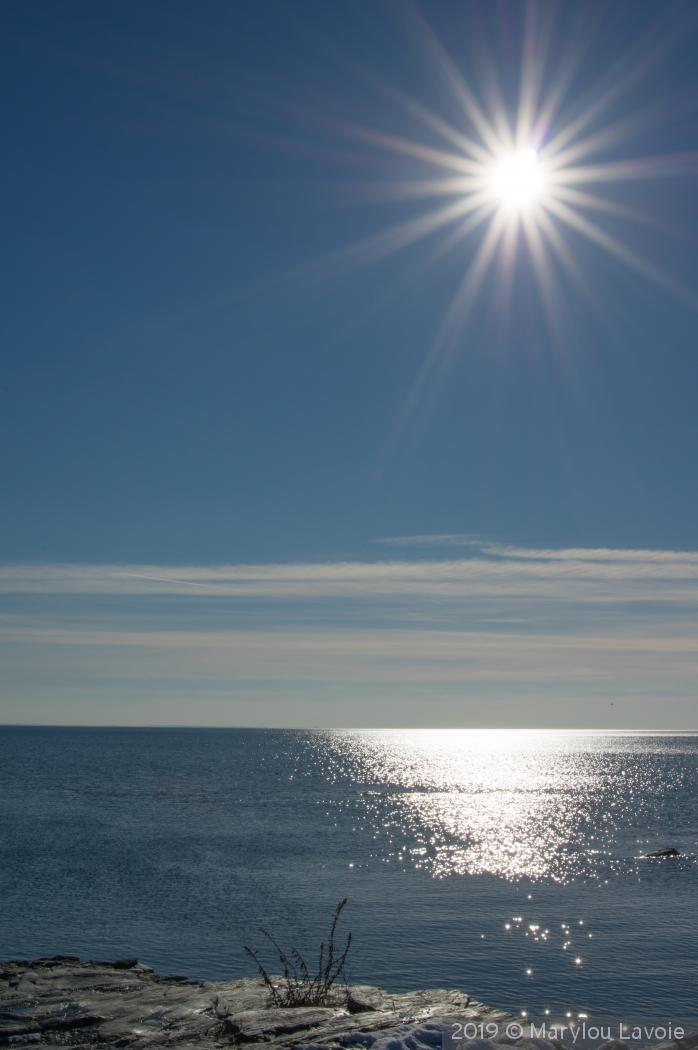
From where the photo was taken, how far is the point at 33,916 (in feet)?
108

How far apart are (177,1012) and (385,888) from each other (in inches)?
959

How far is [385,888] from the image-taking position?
1581 inches

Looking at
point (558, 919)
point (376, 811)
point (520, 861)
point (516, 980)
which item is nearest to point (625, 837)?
point (520, 861)

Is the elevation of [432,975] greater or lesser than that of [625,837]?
lesser

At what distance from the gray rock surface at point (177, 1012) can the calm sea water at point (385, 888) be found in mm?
5782

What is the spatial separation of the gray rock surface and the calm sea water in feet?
19.0

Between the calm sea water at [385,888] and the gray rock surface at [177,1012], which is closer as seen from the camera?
→ the gray rock surface at [177,1012]

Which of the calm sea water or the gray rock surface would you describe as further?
the calm sea water

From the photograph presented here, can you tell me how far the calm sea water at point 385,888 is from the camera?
88.6ft

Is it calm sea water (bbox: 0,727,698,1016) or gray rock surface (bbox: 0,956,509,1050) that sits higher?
calm sea water (bbox: 0,727,698,1016)

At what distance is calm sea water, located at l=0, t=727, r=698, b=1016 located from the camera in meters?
27.0

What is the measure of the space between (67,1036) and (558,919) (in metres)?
24.2

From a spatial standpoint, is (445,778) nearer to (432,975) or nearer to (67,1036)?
(432,975)

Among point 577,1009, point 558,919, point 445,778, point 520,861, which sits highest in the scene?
point 445,778
